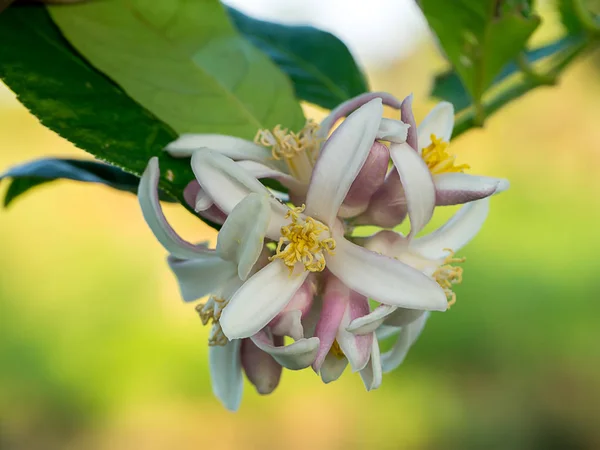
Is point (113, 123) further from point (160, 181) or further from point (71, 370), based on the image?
point (71, 370)

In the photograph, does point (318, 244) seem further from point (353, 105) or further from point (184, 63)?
point (184, 63)

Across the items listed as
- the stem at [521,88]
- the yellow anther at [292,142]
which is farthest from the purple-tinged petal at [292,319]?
the stem at [521,88]

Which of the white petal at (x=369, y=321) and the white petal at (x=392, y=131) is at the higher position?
the white petal at (x=392, y=131)

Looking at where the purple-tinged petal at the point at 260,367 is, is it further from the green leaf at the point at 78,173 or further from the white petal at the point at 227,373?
the green leaf at the point at 78,173

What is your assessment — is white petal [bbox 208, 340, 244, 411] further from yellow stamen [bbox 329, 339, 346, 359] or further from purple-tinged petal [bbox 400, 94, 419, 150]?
purple-tinged petal [bbox 400, 94, 419, 150]

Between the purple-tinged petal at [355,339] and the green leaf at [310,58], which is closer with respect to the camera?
the purple-tinged petal at [355,339]

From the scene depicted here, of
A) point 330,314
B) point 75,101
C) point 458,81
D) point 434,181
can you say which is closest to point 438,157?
point 434,181

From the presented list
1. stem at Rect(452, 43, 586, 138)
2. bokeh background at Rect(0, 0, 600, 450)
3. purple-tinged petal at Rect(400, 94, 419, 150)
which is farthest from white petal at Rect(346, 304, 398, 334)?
bokeh background at Rect(0, 0, 600, 450)
